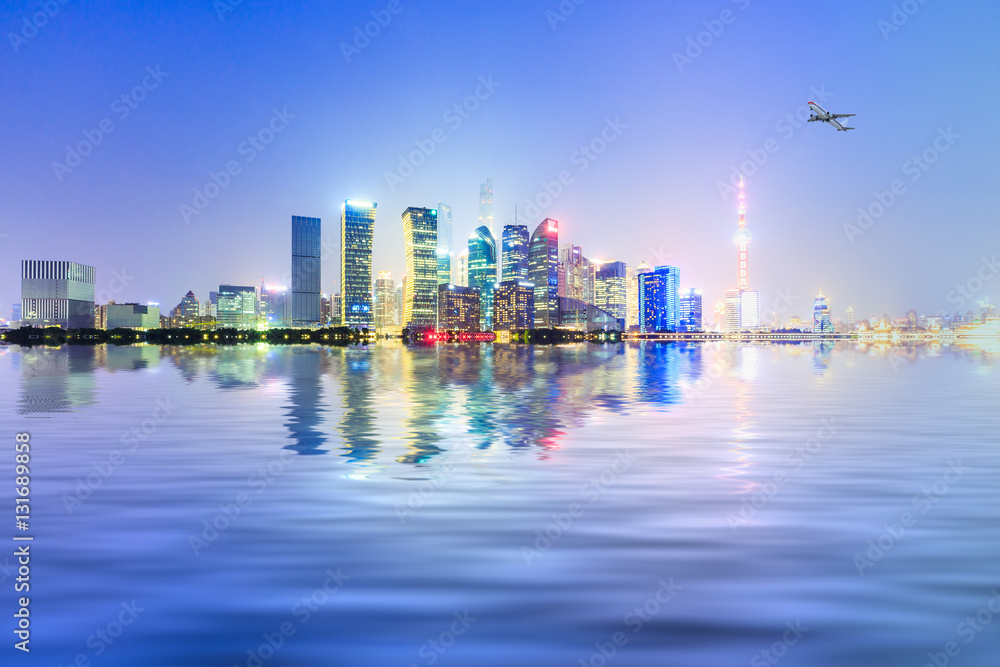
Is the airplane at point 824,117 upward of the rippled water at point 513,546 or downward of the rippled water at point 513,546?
upward

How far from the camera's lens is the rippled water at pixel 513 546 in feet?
29.9

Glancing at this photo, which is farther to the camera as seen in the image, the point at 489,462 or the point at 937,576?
the point at 489,462

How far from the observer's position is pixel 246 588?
10.9m

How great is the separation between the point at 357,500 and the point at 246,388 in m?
44.3

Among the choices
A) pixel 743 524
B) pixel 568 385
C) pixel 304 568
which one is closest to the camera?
pixel 304 568

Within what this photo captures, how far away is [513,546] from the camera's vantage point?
13227 mm

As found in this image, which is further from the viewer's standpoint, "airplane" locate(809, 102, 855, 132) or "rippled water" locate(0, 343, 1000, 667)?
"airplane" locate(809, 102, 855, 132)

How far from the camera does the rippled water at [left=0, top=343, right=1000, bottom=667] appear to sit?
910 cm

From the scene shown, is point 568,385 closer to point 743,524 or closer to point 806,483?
point 806,483

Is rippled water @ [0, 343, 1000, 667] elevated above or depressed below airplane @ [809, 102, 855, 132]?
below

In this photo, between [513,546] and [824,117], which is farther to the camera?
[824,117]

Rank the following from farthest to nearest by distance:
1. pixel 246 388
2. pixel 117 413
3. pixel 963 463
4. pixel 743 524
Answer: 1. pixel 246 388
2. pixel 117 413
3. pixel 963 463
4. pixel 743 524

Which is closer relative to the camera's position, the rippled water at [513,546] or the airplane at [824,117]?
the rippled water at [513,546]

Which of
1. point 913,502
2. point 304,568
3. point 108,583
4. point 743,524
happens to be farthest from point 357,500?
point 913,502
